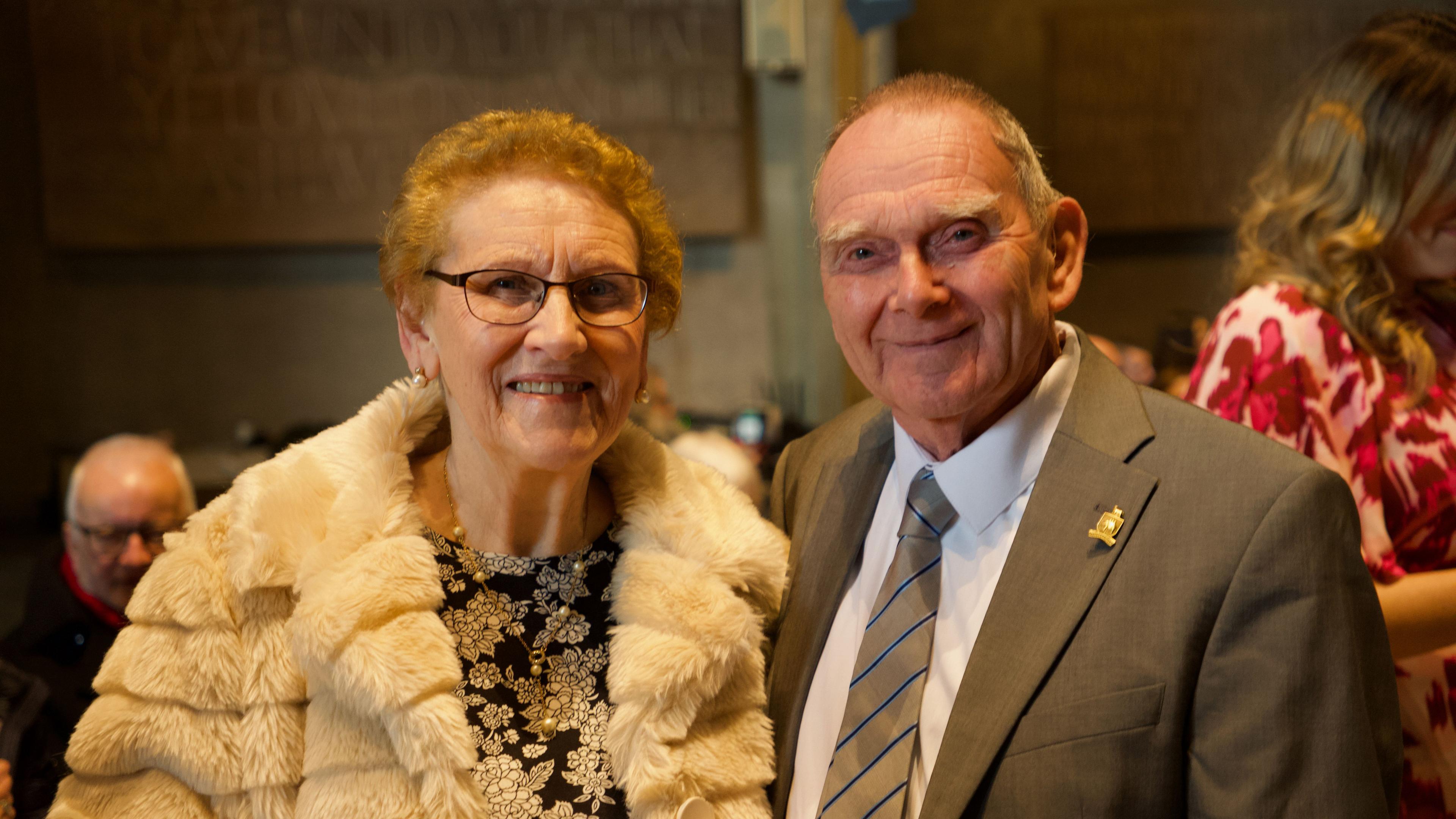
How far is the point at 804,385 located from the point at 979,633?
449cm

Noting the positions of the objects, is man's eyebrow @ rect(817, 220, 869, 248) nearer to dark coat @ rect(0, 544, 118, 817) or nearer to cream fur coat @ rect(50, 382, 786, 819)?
cream fur coat @ rect(50, 382, 786, 819)

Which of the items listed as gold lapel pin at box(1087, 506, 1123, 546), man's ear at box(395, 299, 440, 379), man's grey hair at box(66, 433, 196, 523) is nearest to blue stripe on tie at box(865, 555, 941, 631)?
gold lapel pin at box(1087, 506, 1123, 546)

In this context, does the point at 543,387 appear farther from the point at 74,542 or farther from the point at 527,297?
the point at 74,542

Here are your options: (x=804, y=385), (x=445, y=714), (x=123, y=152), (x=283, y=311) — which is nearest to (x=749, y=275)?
(x=804, y=385)

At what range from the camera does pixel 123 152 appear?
5680mm

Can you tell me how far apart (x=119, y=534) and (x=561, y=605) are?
6.00 ft

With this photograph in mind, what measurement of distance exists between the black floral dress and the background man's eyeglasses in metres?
1.63

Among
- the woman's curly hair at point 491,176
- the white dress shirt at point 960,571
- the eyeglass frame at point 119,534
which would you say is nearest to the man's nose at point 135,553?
the eyeglass frame at point 119,534

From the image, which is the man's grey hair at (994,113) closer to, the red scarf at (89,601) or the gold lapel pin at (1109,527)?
the gold lapel pin at (1109,527)

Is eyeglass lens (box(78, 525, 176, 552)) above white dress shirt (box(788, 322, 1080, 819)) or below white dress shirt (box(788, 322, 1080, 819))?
below

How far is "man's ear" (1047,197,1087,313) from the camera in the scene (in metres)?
1.58

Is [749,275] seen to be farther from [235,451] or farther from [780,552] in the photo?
[780,552]

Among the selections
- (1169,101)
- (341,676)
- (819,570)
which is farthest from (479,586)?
(1169,101)

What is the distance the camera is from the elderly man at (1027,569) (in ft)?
4.08
